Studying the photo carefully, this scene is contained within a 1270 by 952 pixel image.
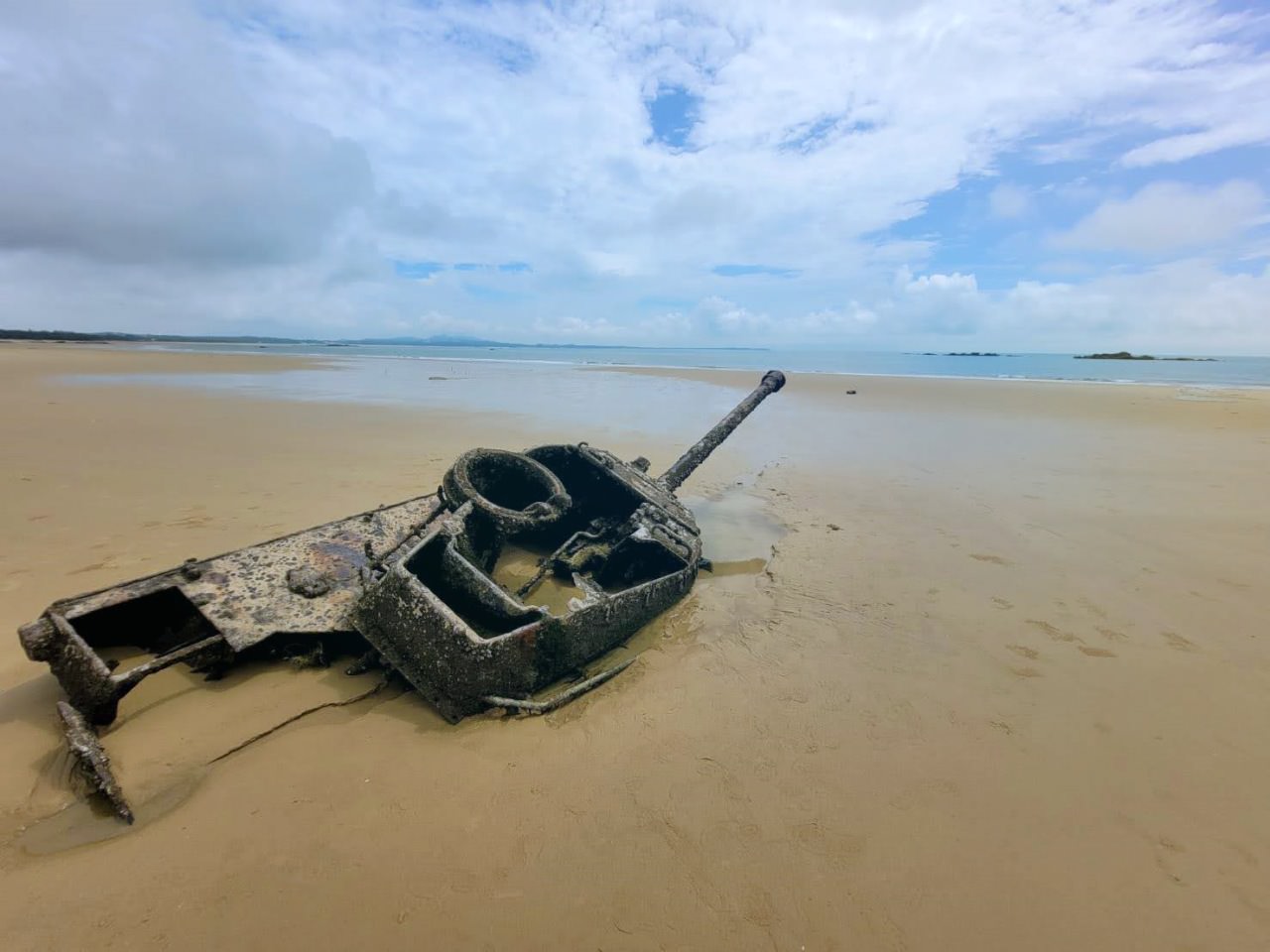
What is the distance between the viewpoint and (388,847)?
2.54 m

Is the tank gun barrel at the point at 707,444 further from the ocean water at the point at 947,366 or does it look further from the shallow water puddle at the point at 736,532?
the ocean water at the point at 947,366

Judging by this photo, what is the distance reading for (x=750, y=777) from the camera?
3.03m

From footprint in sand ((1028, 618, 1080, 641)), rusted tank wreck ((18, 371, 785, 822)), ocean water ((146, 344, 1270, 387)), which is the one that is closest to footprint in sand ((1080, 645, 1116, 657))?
footprint in sand ((1028, 618, 1080, 641))

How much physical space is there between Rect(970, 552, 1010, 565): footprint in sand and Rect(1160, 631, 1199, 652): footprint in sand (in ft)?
4.85

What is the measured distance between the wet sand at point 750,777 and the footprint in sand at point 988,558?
0.10 ft

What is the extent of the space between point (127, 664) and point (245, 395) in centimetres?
1753

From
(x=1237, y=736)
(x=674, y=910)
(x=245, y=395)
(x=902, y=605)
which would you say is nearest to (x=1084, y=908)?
(x=674, y=910)

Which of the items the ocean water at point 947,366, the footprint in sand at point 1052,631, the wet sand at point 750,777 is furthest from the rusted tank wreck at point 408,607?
the ocean water at point 947,366

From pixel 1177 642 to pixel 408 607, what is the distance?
5.24m

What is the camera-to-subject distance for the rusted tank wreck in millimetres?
3172

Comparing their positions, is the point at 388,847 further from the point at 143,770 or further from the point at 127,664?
the point at 127,664

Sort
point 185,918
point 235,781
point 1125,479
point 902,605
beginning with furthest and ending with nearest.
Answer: point 1125,479
point 902,605
point 235,781
point 185,918

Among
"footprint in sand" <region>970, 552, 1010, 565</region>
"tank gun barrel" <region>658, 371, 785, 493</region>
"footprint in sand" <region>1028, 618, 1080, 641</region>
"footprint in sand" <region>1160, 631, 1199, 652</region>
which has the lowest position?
"footprint in sand" <region>1028, 618, 1080, 641</region>

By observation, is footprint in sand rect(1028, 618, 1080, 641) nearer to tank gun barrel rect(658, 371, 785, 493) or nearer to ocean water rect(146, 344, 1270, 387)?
tank gun barrel rect(658, 371, 785, 493)
